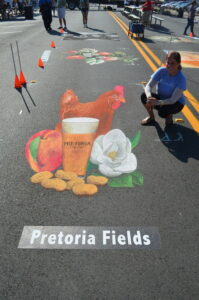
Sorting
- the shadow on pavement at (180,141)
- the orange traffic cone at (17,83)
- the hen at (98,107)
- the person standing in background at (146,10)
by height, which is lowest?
the shadow on pavement at (180,141)

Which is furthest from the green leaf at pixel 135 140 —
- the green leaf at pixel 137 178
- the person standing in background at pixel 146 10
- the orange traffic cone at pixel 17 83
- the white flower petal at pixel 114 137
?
the person standing in background at pixel 146 10

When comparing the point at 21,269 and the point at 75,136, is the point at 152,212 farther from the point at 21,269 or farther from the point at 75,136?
the point at 75,136

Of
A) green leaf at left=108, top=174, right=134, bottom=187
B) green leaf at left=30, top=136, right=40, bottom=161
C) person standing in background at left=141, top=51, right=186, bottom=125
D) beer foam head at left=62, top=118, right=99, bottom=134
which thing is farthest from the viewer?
beer foam head at left=62, top=118, right=99, bottom=134

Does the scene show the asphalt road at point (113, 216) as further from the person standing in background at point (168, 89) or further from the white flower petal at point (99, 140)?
the white flower petal at point (99, 140)

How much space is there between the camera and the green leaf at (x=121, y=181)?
335cm

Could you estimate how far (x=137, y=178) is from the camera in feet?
11.4

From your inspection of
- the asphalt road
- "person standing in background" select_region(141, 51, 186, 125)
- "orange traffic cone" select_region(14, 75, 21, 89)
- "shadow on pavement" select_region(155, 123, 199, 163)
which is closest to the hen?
the asphalt road

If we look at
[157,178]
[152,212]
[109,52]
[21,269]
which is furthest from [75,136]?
[109,52]

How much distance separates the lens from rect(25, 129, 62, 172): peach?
3.66 metres

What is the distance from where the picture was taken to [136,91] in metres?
6.62

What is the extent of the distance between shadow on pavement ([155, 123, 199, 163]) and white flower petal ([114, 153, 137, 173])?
670mm

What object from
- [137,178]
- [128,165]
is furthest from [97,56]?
[137,178]

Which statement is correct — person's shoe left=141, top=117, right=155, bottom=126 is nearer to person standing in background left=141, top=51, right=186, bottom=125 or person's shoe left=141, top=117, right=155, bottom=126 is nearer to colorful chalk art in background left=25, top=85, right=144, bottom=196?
person standing in background left=141, top=51, right=186, bottom=125

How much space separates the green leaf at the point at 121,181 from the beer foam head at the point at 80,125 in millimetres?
1175
